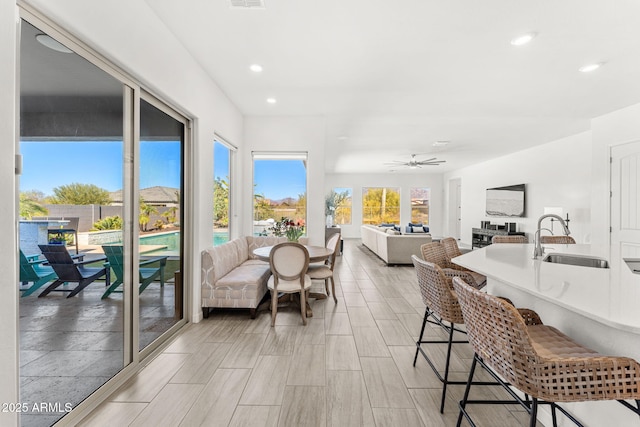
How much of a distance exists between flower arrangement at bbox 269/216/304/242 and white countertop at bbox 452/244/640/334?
2854 mm

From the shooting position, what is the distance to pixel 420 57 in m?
2.89

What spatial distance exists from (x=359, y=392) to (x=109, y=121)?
8.07ft

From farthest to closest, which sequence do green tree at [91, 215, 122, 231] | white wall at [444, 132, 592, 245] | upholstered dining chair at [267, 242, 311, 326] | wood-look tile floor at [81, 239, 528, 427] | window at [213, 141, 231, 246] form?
white wall at [444, 132, 592, 245] < window at [213, 141, 231, 246] < upholstered dining chair at [267, 242, 311, 326] < green tree at [91, 215, 122, 231] < wood-look tile floor at [81, 239, 528, 427]

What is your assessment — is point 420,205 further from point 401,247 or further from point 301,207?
point 301,207

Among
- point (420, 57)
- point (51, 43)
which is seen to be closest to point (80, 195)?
point (51, 43)

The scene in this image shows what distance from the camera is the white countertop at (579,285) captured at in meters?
1.02

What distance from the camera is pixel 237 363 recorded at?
7.71 feet

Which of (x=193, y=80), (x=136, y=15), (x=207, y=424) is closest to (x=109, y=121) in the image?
(x=136, y=15)

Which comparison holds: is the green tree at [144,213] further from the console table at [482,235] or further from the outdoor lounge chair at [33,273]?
the console table at [482,235]

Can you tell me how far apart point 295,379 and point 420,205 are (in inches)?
434

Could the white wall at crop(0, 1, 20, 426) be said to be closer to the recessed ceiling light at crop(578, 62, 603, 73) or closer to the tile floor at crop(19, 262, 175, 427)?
the tile floor at crop(19, 262, 175, 427)

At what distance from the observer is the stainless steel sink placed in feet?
6.89

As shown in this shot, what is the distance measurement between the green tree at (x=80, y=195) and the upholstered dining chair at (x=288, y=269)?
5.25 feet

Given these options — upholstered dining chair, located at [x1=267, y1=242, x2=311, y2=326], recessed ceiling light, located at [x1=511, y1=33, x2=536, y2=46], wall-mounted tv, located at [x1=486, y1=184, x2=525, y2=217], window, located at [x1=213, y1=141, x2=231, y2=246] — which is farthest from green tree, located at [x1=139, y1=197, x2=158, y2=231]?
wall-mounted tv, located at [x1=486, y1=184, x2=525, y2=217]
